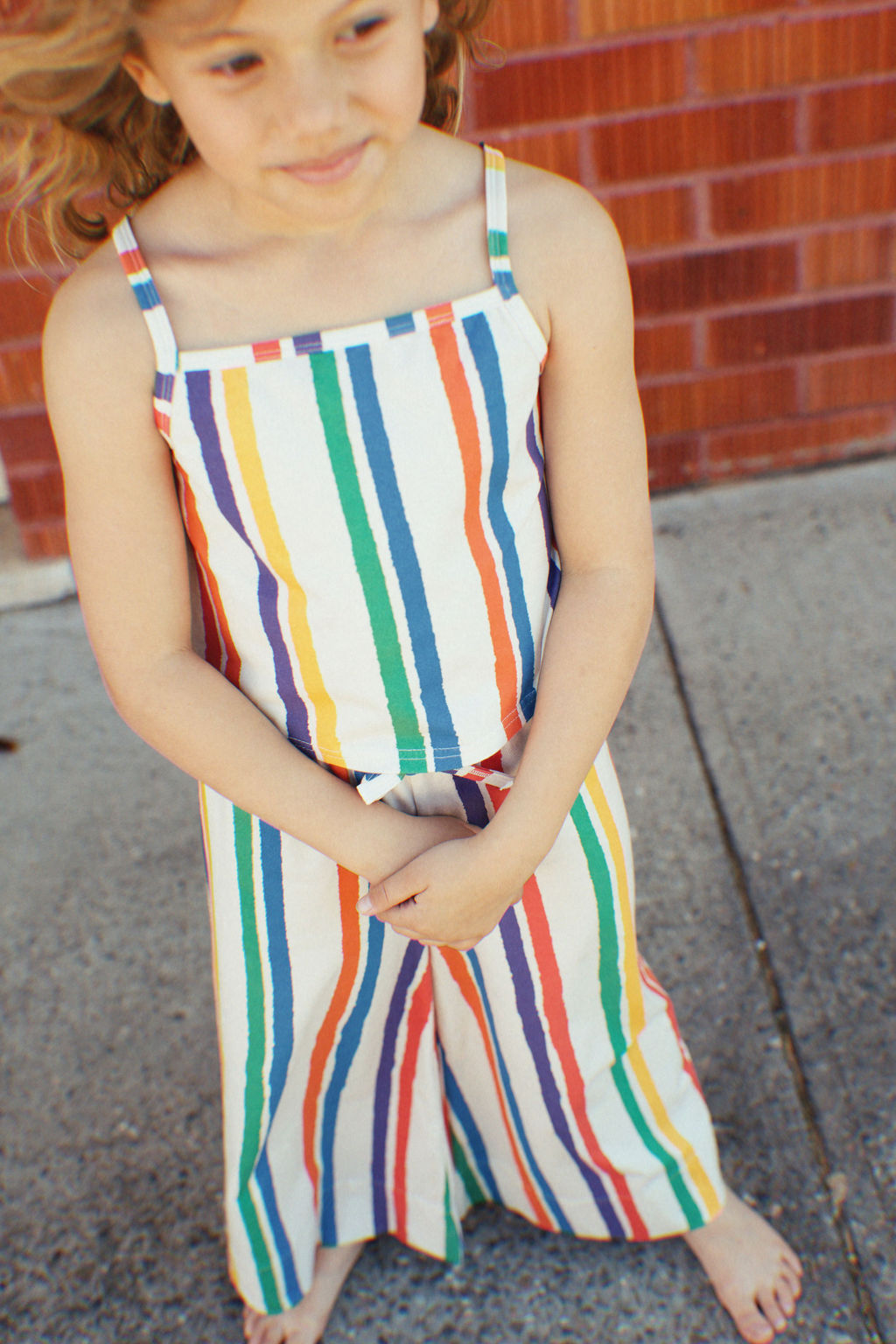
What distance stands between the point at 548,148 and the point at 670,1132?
1.96 m

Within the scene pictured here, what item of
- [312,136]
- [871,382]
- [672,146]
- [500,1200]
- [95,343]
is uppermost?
[312,136]

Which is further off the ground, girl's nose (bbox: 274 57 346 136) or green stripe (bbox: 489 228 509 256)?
girl's nose (bbox: 274 57 346 136)

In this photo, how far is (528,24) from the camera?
2.39 meters

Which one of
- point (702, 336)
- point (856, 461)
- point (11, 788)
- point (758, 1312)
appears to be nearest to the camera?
point (758, 1312)

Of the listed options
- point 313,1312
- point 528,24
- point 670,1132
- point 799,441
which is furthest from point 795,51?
point 313,1312

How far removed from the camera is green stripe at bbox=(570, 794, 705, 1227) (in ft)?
4.42

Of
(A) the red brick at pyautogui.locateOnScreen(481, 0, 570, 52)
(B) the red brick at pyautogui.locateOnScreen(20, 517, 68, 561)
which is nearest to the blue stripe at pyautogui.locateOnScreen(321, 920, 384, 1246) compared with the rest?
(B) the red brick at pyautogui.locateOnScreen(20, 517, 68, 561)

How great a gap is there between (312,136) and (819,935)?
151 cm

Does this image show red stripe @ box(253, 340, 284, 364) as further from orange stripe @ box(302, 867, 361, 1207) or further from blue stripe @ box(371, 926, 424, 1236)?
blue stripe @ box(371, 926, 424, 1236)

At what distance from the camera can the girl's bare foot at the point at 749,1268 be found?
1519 mm

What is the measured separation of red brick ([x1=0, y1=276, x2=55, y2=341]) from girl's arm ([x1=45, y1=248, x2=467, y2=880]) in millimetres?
1587

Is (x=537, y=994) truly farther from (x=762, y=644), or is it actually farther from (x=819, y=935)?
(x=762, y=644)

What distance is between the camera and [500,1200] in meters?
1.69

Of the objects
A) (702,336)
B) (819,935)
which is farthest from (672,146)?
(819,935)
